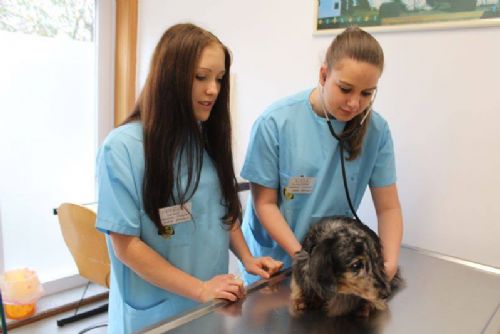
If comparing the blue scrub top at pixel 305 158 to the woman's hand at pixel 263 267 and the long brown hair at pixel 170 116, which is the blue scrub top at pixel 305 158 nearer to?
the woman's hand at pixel 263 267

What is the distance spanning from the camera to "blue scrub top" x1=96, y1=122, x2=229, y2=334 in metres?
0.98

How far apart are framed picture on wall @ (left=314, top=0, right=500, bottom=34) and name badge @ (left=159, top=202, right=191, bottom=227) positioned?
113cm

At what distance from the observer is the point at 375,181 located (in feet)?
4.38

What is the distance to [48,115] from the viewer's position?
2.53 metres

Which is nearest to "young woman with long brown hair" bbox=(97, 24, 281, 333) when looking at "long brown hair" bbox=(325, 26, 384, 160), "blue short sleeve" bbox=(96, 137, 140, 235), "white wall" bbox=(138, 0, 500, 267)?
"blue short sleeve" bbox=(96, 137, 140, 235)

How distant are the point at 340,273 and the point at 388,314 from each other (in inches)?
8.6

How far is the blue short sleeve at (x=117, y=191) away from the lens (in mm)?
972

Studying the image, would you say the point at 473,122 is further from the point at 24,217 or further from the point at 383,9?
the point at 24,217

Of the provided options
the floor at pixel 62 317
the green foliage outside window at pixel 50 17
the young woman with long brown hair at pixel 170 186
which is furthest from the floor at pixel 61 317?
the green foliage outside window at pixel 50 17

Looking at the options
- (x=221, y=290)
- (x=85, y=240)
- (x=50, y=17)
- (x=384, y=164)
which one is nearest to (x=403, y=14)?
(x=384, y=164)

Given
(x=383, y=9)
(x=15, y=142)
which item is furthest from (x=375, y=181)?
(x=15, y=142)

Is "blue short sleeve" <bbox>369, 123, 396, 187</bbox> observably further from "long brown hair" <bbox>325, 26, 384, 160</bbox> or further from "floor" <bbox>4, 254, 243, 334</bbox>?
"floor" <bbox>4, 254, 243, 334</bbox>

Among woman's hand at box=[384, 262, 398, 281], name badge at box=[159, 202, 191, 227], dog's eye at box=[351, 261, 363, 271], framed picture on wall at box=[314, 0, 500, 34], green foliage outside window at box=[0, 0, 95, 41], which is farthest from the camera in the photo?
green foliage outside window at box=[0, 0, 95, 41]

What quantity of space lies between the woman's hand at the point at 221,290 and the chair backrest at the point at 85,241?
1118 millimetres
